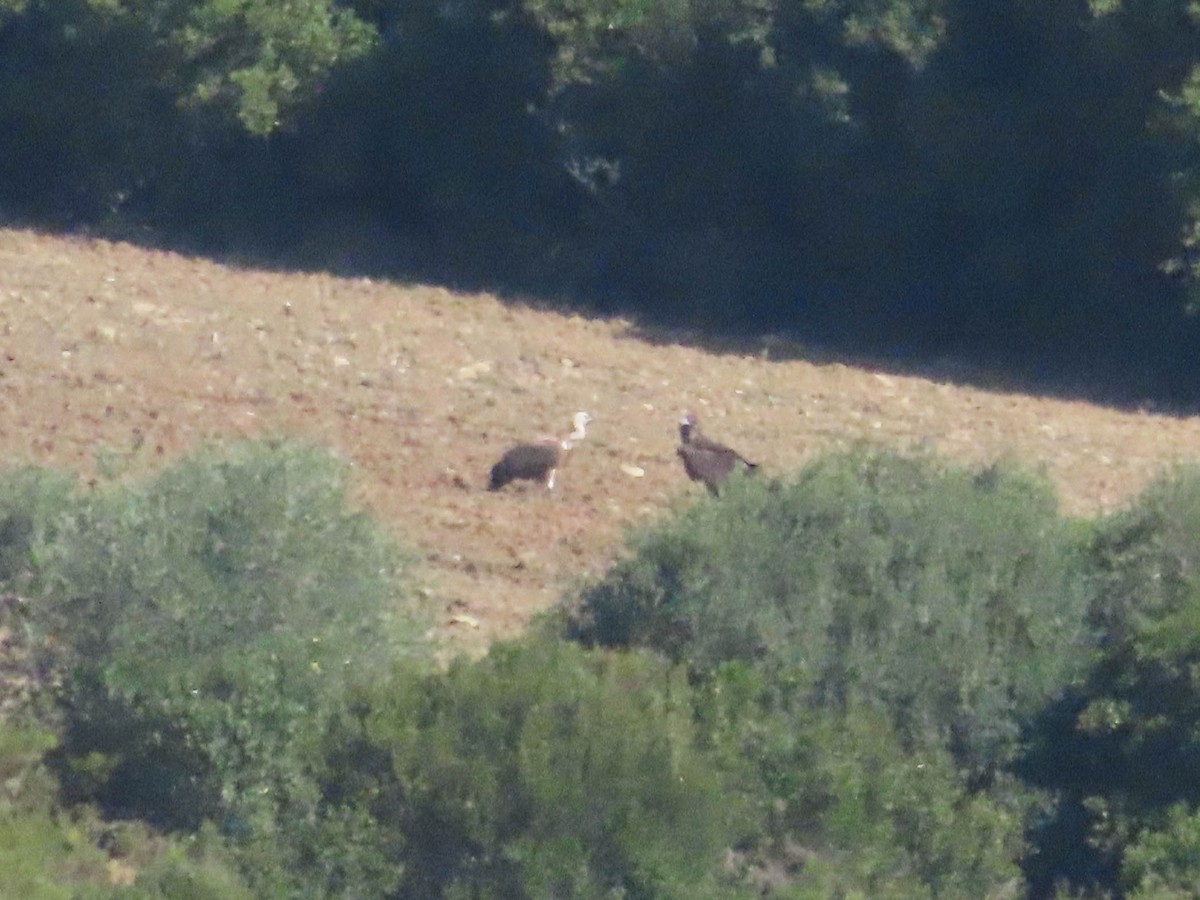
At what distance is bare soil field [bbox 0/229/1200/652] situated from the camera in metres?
12.1

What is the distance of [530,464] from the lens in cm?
1273

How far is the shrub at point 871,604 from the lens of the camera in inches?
321

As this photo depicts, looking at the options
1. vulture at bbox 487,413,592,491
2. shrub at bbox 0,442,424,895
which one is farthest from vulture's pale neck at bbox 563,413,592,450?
shrub at bbox 0,442,424,895

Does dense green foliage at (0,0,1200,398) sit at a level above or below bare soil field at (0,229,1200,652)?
above

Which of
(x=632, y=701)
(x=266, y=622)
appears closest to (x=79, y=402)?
(x=266, y=622)

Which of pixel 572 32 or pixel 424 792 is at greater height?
pixel 572 32

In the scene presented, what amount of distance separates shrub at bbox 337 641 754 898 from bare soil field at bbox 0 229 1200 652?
2215 millimetres

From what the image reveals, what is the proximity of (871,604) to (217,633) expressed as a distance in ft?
7.81

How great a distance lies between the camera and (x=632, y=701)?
7.39 meters

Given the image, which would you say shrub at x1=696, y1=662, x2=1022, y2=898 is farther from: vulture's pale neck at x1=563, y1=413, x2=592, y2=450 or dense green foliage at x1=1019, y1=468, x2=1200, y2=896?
vulture's pale neck at x1=563, y1=413, x2=592, y2=450

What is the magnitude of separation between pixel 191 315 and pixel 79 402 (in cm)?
338

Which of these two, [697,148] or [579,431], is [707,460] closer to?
[579,431]

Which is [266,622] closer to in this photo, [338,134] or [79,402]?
[79,402]

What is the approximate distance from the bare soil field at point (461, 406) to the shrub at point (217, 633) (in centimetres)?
143
